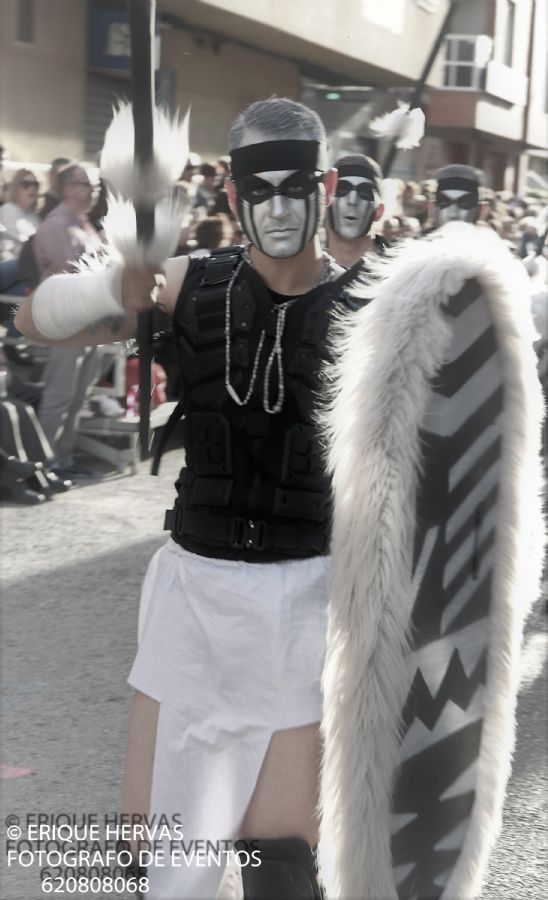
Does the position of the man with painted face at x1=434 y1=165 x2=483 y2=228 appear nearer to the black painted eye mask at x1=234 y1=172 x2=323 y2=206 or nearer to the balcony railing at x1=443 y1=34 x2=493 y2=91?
the black painted eye mask at x1=234 y1=172 x2=323 y2=206

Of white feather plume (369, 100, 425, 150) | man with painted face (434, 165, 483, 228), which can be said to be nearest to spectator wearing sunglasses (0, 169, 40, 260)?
man with painted face (434, 165, 483, 228)

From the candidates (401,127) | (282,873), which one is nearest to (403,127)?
(401,127)

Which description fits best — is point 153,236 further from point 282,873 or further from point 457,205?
point 457,205

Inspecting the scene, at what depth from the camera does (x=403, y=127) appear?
182 inches

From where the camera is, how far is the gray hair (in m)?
2.66

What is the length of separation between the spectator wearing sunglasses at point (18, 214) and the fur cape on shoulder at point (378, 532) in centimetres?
697

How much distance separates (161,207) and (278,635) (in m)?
0.80

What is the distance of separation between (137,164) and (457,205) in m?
4.23

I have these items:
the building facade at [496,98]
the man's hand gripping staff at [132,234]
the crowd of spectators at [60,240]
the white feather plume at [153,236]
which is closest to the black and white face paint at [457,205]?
the crowd of spectators at [60,240]

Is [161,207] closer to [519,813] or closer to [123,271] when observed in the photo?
[123,271]

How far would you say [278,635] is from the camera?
101 inches

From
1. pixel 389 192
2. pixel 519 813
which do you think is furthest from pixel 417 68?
pixel 519 813

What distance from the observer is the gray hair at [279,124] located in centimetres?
266

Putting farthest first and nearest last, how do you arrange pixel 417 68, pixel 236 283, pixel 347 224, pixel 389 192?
pixel 417 68, pixel 389 192, pixel 347 224, pixel 236 283
